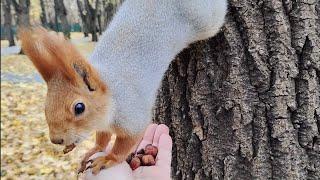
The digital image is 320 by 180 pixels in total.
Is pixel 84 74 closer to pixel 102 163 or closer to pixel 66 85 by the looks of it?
pixel 66 85

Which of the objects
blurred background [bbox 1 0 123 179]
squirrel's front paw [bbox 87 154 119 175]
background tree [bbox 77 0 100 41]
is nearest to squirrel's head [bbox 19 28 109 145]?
squirrel's front paw [bbox 87 154 119 175]

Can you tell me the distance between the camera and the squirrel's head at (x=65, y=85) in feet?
3.11

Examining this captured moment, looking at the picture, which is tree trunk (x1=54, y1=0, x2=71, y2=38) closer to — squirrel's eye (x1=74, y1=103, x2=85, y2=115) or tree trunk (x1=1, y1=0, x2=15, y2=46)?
squirrel's eye (x1=74, y1=103, x2=85, y2=115)

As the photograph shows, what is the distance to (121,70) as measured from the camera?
43.0 inches

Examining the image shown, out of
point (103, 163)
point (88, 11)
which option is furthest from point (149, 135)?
point (88, 11)

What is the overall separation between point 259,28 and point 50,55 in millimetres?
487

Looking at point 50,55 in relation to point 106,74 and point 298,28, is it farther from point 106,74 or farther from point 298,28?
point 298,28

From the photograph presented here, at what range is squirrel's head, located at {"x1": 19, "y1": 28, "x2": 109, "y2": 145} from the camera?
0.95 meters

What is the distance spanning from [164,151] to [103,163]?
0.19 meters

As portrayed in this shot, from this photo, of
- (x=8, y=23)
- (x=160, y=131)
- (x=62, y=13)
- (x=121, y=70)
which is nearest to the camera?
(x=121, y=70)

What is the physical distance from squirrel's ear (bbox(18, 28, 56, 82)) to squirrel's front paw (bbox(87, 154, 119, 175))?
0.29 metres

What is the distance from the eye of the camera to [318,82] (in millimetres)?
1217

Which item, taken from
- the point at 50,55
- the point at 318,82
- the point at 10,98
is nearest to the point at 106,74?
the point at 50,55

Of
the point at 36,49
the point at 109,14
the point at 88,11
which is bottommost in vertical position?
the point at 36,49
